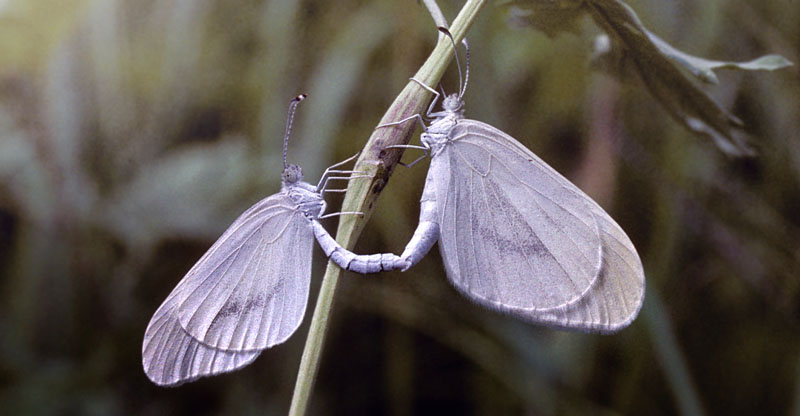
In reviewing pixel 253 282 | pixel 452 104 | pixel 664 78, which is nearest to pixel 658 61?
pixel 664 78

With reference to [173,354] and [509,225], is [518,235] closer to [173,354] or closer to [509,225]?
[509,225]

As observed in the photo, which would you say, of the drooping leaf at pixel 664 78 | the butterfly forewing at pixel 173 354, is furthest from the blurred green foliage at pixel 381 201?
the butterfly forewing at pixel 173 354

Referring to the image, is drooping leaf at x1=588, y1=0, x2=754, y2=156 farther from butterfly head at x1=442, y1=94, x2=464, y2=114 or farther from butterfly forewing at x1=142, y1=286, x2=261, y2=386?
butterfly forewing at x1=142, y1=286, x2=261, y2=386

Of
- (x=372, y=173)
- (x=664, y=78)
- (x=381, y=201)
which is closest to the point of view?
(x=372, y=173)

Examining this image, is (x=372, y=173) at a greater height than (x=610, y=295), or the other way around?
(x=372, y=173)

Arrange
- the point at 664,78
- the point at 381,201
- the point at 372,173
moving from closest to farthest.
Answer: the point at 372,173 < the point at 664,78 < the point at 381,201

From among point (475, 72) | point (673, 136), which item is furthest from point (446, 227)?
point (673, 136)
